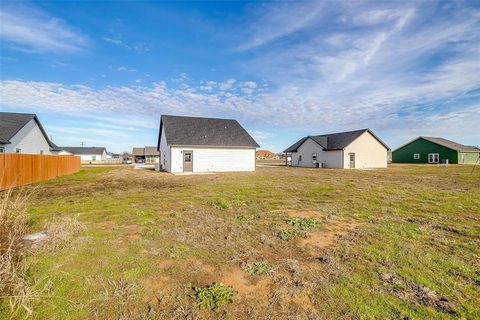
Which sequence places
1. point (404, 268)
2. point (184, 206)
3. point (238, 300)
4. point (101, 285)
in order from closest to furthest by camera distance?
point (238, 300), point (101, 285), point (404, 268), point (184, 206)

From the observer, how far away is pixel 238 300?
10.4ft

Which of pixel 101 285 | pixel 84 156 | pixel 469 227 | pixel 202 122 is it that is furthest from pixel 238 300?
pixel 84 156

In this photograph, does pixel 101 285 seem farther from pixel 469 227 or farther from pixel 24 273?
pixel 469 227

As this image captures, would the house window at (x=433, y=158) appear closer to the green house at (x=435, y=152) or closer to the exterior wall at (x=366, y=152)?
the green house at (x=435, y=152)

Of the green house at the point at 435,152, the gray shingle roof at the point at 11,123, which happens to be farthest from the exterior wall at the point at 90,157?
the green house at the point at 435,152

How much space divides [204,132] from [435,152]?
133 feet

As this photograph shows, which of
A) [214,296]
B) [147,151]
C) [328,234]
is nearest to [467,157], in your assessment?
[328,234]

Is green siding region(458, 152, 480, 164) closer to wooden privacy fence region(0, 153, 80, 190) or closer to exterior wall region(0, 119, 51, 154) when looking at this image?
wooden privacy fence region(0, 153, 80, 190)

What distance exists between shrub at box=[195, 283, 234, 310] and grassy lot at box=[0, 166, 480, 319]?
1 cm

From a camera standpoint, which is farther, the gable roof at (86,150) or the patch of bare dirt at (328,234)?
the gable roof at (86,150)

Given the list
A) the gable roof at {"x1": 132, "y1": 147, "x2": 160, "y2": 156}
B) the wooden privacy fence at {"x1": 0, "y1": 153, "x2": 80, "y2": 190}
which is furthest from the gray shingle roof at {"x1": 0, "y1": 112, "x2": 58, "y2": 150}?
the gable roof at {"x1": 132, "y1": 147, "x2": 160, "y2": 156}

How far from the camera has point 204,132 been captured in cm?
2600

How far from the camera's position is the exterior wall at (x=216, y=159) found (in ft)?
77.4

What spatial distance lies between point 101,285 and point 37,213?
5.92 meters
